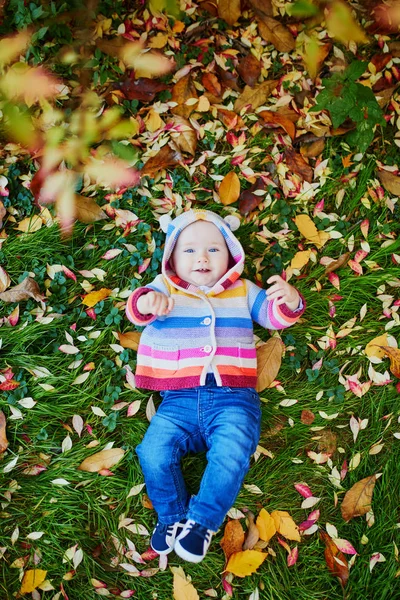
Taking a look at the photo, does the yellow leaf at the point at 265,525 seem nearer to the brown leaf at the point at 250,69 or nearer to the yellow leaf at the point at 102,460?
the yellow leaf at the point at 102,460

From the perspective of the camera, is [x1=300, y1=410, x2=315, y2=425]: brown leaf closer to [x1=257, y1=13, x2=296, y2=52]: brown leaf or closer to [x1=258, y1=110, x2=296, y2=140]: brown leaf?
[x1=258, y1=110, x2=296, y2=140]: brown leaf

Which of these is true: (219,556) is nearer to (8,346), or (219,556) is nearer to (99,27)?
(8,346)

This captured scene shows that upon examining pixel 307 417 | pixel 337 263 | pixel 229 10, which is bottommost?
pixel 307 417

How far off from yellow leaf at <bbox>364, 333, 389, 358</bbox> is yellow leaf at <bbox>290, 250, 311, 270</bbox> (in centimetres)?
68

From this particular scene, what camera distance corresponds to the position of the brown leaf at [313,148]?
3.73 metres

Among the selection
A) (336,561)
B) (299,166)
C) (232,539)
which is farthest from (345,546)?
(299,166)

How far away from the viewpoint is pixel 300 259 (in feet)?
11.6

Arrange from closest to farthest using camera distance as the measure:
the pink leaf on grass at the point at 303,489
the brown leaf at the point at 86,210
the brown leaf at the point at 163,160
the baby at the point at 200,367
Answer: the baby at the point at 200,367 < the pink leaf on grass at the point at 303,489 < the brown leaf at the point at 86,210 < the brown leaf at the point at 163,160

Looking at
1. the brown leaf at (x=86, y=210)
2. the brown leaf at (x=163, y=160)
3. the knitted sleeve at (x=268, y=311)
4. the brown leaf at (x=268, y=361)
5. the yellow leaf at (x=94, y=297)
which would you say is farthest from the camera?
the brown leaf at (x=163, y=160)

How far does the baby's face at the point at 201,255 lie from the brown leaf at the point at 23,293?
95 cm

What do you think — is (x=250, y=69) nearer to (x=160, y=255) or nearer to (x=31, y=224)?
(x=160, y=255)

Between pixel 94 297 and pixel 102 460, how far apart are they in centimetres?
102

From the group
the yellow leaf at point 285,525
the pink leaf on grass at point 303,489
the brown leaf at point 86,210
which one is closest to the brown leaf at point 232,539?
the yellow leaf at point 285,525

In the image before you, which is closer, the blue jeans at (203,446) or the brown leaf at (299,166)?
the blue jeans at (203,446)
